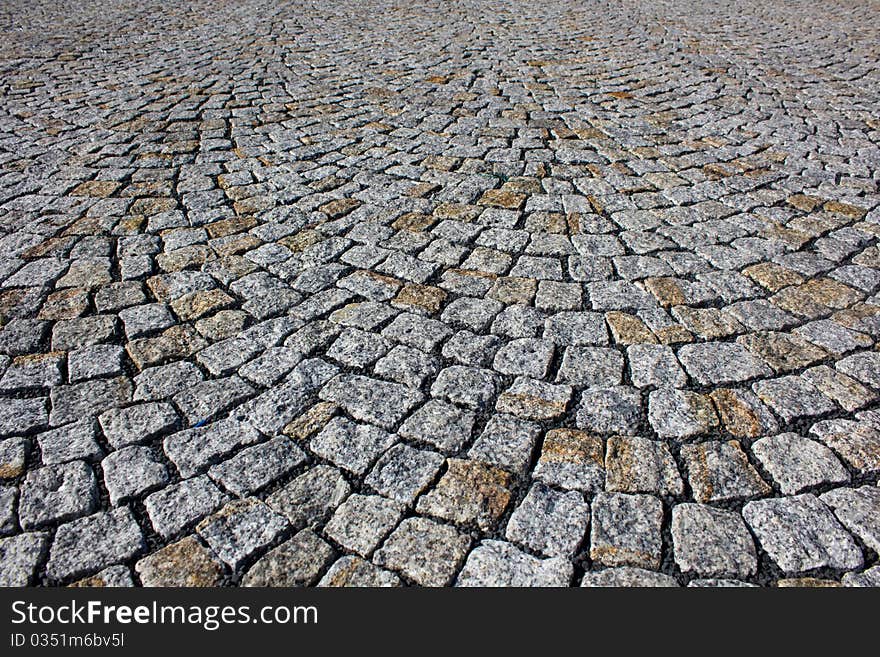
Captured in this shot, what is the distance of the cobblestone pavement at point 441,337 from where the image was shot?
2229 millimetres

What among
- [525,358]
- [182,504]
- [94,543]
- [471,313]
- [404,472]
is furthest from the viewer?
[471,313]

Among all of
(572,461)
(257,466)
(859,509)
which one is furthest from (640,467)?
(257,466)

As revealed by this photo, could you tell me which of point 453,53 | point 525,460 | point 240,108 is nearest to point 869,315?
point 525,460

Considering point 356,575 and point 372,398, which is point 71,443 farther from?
point 356,575

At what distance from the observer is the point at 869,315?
3.25 metres

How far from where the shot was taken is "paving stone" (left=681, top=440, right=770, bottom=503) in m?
2.36

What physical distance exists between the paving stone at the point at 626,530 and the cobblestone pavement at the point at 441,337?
1 centimetres

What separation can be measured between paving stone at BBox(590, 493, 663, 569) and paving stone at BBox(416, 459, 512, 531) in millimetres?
323

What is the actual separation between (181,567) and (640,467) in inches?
63.5

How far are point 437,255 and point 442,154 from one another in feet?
5.24

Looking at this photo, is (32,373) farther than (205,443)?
Yes

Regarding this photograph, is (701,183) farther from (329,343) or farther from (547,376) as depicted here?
(329,343)

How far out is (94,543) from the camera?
221 cm

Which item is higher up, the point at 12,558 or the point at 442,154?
the point at 442,154
